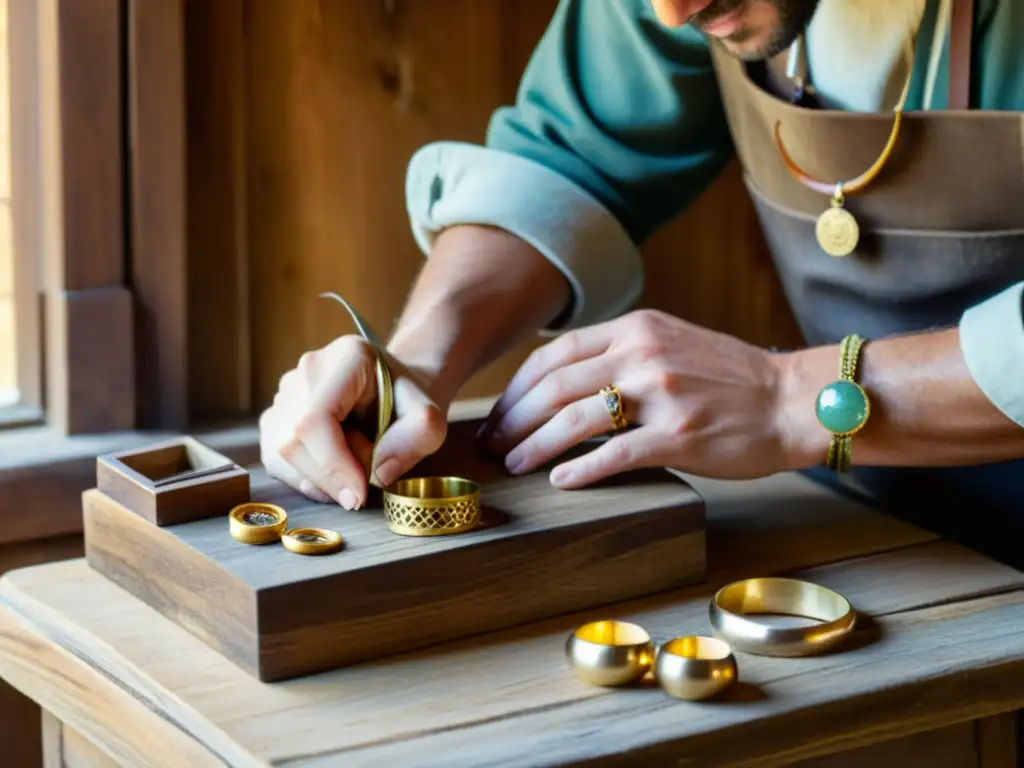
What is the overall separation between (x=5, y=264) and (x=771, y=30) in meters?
0.81

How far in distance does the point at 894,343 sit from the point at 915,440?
0.25 feet

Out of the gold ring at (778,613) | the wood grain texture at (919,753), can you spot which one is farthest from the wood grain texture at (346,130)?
the wood grain texture at (919,753)

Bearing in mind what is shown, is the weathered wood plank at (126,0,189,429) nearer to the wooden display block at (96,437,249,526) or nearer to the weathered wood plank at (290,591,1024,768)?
the wooden display block at (96,437,249,526)

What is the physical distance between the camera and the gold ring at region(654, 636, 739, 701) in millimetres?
880

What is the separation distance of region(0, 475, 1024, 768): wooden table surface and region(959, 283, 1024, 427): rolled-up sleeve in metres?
0.15

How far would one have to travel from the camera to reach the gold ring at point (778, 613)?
3.13 ft

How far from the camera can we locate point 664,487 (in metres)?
1.10

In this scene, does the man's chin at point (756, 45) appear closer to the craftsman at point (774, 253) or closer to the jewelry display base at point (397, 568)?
the craftsman at point (774, 253)

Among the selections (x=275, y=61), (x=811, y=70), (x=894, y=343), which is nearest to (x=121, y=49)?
(x=275, y=61)

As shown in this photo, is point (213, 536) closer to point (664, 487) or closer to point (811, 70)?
point (664, 487)

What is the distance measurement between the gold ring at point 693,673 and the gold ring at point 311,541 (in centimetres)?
23

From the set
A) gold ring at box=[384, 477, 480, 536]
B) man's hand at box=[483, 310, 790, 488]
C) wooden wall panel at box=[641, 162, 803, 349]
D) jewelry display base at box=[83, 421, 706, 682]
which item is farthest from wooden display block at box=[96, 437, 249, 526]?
wooden wall panel at box=[641, 162, 803, 349]

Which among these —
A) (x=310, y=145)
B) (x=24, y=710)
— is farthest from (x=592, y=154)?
(x=24, y=710)

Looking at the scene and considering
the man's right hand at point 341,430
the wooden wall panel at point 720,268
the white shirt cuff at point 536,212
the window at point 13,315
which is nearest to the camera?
the man's right hand at point 341,430
